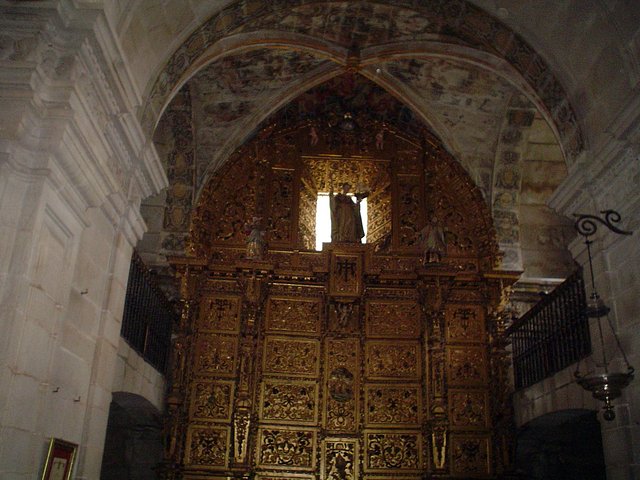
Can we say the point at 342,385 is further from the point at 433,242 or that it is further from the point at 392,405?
the point at 433,242

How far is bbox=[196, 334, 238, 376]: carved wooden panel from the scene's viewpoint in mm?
11188

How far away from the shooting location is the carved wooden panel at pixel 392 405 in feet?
36.4

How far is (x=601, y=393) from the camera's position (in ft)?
20.5

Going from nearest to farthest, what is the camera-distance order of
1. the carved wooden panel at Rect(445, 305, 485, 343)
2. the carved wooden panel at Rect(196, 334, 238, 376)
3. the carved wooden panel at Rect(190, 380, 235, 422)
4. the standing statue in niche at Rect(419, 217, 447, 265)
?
1. the carved wooden panel at Rect(190, 380, 235, 422)
2. the carved wooden panel at Rect(196, 334, 238, 376)
3. the carved wooden panel at Rect(445, 305, 485, 343)
4. the standing statue in niche at Rect(419, 217, 447, 265)

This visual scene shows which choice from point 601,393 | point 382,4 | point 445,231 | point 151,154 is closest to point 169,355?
point 151,154

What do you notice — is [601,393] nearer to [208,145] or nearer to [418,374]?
[418,374]

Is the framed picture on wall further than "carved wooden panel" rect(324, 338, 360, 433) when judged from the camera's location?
No

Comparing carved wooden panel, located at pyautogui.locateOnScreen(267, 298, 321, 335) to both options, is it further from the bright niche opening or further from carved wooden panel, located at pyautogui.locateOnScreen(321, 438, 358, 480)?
carved wooden panel, located at pyautogui.locateOnScreen(321, 438, 358, 480)

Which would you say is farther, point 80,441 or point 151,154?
point 151,154

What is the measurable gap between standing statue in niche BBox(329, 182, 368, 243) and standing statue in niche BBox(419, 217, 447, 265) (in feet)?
3.61

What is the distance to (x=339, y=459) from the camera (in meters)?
10.8

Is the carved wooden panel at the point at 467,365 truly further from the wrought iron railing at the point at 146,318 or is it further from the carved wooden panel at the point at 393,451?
the wrought iron railing at the point at 146,318

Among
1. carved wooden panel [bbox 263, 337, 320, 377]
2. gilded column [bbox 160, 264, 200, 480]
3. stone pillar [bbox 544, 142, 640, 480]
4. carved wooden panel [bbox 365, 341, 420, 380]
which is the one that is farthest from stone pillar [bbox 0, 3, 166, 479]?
carved wooden panel [bbox 365, 341, 420, 380]

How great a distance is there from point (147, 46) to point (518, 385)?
746cm
